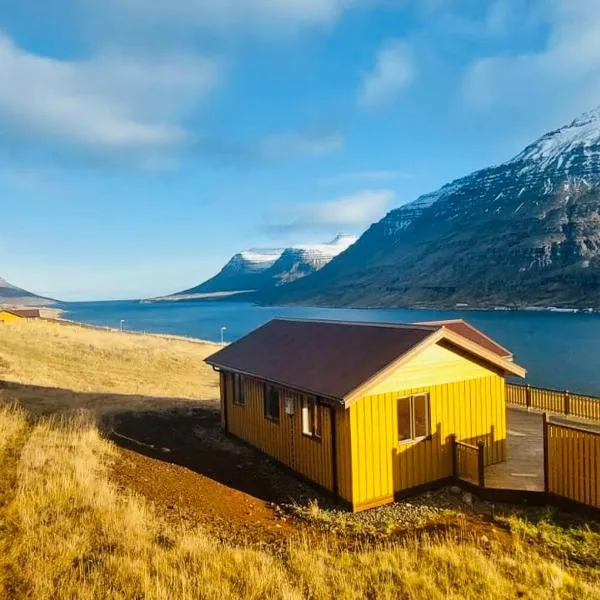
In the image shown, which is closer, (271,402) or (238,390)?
(271,402)

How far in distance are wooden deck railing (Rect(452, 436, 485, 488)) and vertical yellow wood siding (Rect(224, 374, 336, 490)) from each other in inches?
133

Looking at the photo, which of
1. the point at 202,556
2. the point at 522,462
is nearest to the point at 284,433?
the point at 522,462

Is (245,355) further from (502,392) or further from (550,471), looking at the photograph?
(550,471)

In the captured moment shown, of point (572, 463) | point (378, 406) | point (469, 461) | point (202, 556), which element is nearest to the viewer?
point (202, 556)

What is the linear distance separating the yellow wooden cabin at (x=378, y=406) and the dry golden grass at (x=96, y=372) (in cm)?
914

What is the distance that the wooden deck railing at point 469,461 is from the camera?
12.4 m

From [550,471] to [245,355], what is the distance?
9.70 meters

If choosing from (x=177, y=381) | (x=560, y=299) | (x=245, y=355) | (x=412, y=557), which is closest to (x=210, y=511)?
(x=412, y=557)

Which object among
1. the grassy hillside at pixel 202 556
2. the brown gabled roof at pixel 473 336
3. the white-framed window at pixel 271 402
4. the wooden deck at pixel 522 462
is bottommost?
the wooden deck at pixel 522 462

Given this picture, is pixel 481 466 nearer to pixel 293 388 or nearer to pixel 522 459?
pixel 522 459

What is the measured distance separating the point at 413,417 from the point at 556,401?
9.68 m

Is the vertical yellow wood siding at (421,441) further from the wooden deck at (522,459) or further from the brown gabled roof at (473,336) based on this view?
the brown gabled roof at (473,336)

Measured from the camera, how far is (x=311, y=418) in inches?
525

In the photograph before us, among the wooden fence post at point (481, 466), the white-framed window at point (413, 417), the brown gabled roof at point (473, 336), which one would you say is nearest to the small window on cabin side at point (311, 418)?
the white-framed window at point (413, 417)
